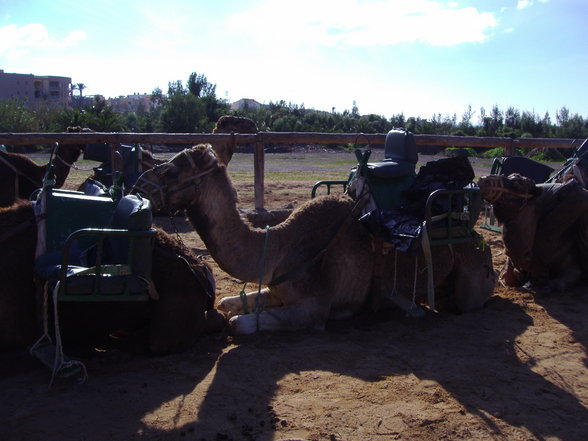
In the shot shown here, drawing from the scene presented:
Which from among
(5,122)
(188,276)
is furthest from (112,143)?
(5,122)

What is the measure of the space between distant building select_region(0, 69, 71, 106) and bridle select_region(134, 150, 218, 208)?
81979mm

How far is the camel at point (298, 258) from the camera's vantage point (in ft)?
16.8

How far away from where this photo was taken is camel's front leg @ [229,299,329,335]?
5.22 m

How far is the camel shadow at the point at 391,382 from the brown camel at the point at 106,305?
0.49m

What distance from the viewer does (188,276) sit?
4828 mm

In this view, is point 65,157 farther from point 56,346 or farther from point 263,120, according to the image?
point 263,120

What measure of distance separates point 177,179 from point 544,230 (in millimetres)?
4455

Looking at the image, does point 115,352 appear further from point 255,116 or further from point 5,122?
point 255,116

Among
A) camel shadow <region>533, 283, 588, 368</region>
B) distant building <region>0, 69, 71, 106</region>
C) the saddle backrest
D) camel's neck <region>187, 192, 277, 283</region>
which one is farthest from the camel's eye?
distant building <region>0, 69, 71, 106</region>

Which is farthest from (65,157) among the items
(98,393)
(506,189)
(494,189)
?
(506,189)

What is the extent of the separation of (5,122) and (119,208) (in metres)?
36.4

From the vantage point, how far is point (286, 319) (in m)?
5.29

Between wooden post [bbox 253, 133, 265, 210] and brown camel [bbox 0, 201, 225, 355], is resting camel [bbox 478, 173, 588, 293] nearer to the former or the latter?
brown camel [bbox 0, 201, 225, 355]

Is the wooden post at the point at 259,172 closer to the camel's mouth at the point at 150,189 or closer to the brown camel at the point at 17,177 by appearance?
the brown camel at the point at 17,177
